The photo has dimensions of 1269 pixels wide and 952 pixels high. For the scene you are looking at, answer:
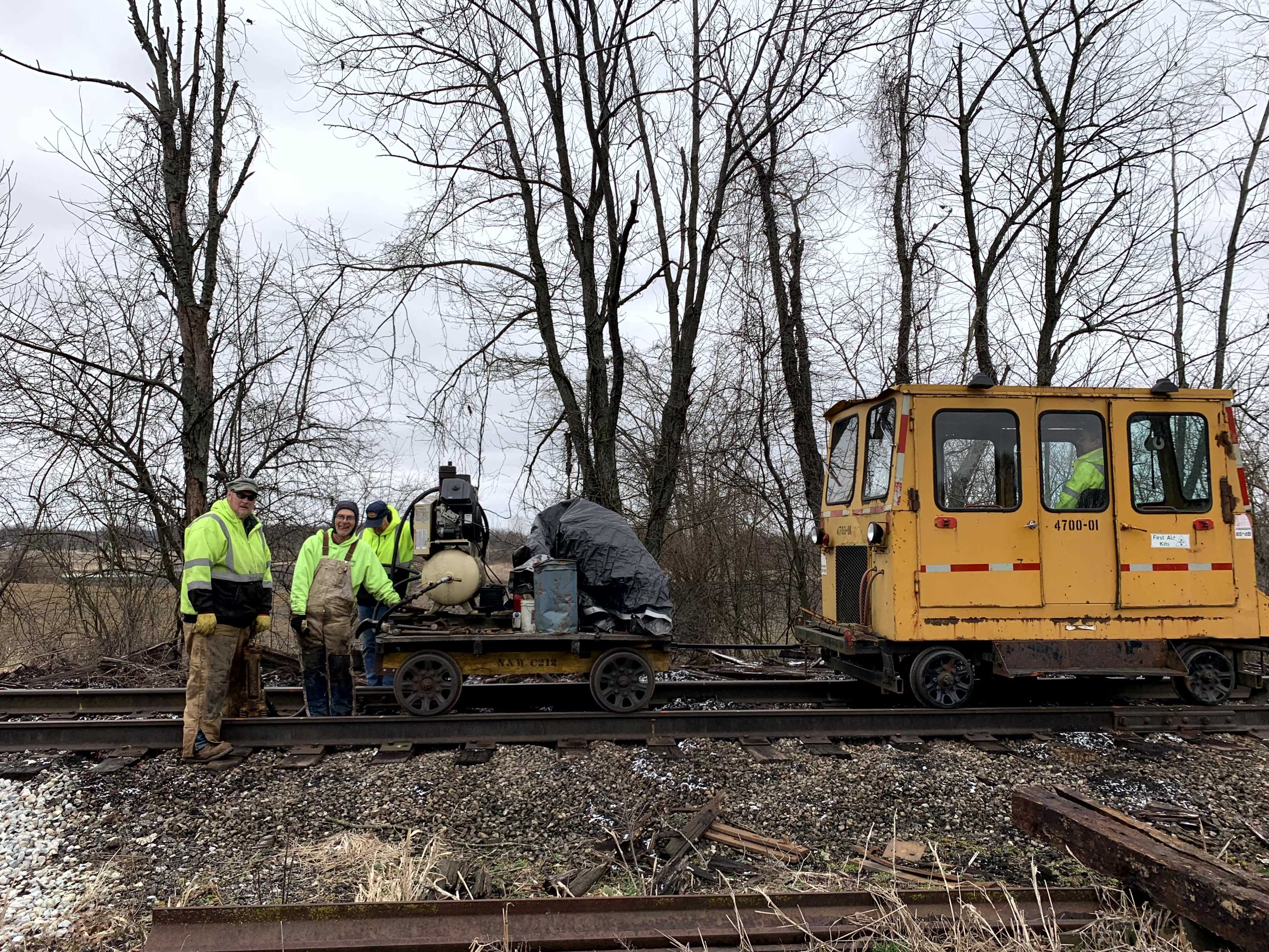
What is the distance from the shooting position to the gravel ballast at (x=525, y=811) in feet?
12.7

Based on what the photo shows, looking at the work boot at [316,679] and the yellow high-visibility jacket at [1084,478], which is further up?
the yellow high-visibility jacket at [1084,478]

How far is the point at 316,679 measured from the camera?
7277 millimetres

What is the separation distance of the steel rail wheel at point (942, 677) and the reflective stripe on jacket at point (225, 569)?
560 cm

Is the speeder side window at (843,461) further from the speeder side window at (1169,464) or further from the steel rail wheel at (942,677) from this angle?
the speeder side window at (1169,464)

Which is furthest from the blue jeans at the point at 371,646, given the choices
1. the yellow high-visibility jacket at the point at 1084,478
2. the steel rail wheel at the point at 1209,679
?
the steel rail wheel at the point at 1209,679

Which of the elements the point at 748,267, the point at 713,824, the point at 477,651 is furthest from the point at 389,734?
the point at 748,267

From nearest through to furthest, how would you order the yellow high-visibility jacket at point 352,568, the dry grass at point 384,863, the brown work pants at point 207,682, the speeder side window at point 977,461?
the dry grass at point 384,863 → the brown work pants at point 207,682 → the speeder side window at point 977,461 → the yellow high-visibility jacket at point 352,568

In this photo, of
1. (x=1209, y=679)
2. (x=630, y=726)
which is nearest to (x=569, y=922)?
(x=630, y=726)

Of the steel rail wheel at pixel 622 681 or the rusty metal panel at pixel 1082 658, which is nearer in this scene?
the rusty metal panel at pixel 1082 658

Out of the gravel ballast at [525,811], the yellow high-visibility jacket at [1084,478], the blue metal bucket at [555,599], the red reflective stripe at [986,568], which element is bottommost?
the gravel ballast at [525,811]

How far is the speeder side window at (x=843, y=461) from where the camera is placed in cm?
800

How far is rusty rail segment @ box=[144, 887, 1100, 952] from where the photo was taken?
2820 mm

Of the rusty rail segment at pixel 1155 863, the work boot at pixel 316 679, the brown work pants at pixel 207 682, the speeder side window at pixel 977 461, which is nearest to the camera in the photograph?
the rusty rail segment at pixel 1155 863

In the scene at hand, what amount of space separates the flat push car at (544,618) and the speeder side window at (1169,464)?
14.2ft
